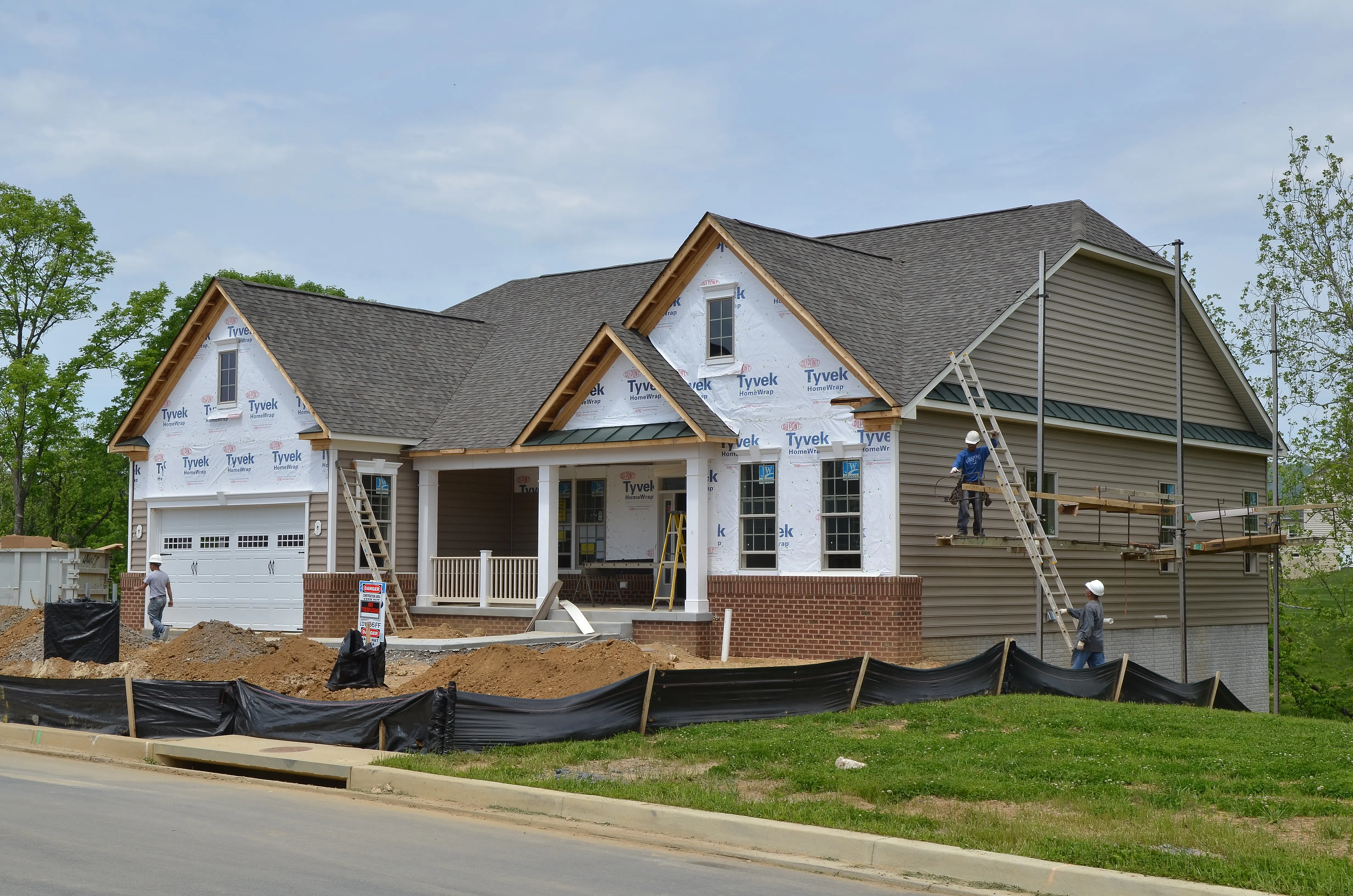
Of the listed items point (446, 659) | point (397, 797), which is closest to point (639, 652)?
point (446, 659)

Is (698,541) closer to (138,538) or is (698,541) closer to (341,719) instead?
(341,719)

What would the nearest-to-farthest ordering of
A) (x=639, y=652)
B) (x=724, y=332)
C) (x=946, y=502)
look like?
(x=639, y=652) → (x=946, y=502) → (x=724, y=332)

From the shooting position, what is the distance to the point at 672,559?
2711 cm

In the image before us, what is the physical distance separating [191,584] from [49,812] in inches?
757

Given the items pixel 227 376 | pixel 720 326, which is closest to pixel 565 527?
pixel 720 326

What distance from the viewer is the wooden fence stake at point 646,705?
50.3 ft

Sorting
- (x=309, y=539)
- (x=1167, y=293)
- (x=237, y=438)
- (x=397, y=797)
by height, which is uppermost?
(x=1167, y=293)

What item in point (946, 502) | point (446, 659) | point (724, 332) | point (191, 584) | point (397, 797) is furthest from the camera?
point (191, 584)

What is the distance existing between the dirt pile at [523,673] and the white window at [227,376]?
1280 centimetres

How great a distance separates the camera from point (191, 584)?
99.8 ft

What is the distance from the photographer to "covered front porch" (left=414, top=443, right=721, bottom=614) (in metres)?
25.0

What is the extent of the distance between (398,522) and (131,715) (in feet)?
39.4

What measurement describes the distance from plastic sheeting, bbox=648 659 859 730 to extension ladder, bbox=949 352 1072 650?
5.59 m

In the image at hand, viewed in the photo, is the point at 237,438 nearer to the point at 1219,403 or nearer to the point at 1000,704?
the point at 1000,704
